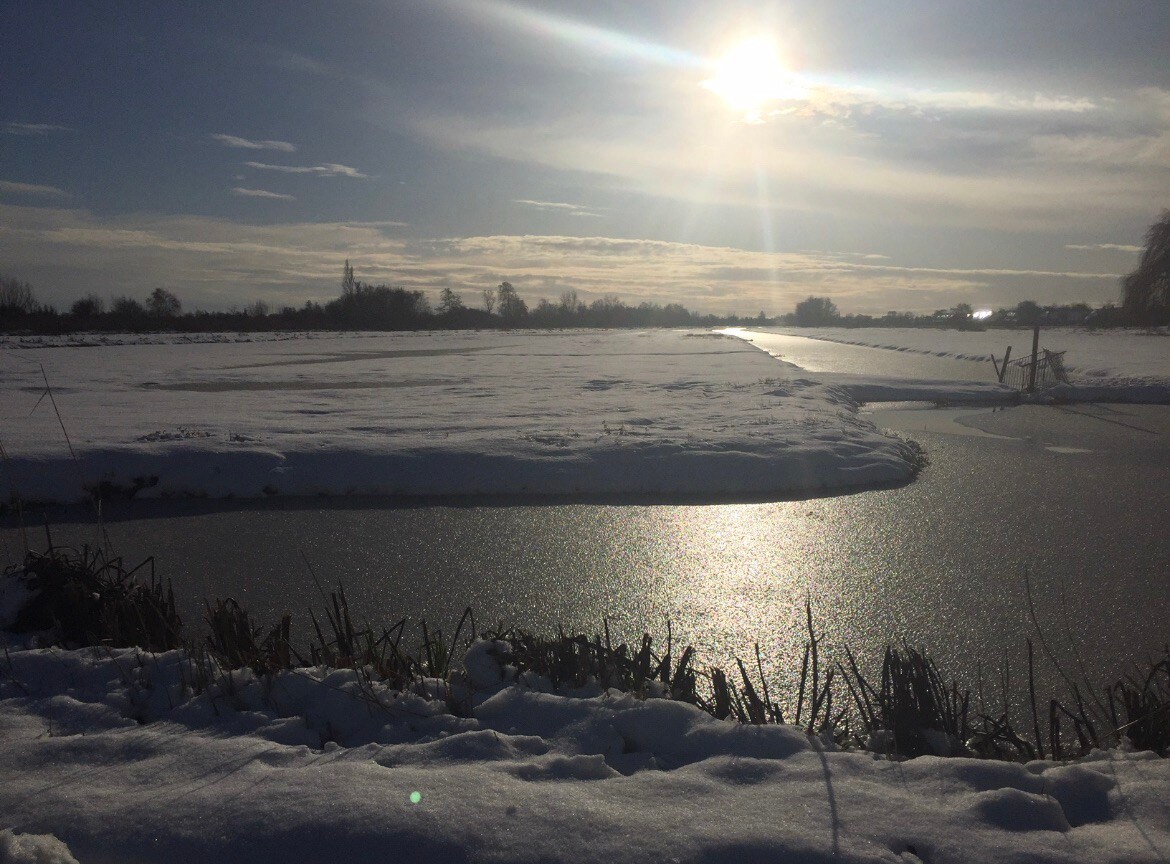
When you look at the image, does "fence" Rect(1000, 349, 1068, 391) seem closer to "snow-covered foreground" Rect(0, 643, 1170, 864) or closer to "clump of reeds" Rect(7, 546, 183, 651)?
"snow-covered foreground" Rect(0, 643, 1170, 864)

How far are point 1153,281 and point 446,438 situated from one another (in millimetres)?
42958

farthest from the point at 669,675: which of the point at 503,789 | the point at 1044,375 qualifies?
the point at 1044,375

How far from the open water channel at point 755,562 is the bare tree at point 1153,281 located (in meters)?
38.0

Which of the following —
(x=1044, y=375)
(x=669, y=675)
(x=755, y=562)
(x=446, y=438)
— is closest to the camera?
(x=669, y=675)

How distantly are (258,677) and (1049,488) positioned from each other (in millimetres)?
7061

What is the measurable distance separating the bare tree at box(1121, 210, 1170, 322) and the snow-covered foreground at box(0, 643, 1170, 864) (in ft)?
148

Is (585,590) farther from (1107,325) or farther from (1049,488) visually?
(1107,325)

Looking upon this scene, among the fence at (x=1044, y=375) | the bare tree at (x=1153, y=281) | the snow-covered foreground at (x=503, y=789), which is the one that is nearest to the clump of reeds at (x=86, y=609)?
the snow-covered foreground at (x=503, y=789)

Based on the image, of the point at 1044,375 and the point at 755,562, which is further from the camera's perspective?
the point at 1044,375

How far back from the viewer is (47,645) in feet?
10.9

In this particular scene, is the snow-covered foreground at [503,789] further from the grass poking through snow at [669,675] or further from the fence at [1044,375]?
the fence at [1044,375]

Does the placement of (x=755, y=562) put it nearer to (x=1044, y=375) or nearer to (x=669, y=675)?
(x=669, y=675)

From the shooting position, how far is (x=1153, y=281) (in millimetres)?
38062

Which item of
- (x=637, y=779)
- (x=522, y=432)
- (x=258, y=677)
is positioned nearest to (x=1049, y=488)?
(x=522, y=432)
